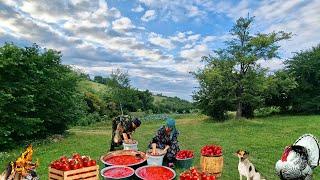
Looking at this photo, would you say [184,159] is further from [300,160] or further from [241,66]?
[241,66]

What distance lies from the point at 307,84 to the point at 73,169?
1546 inches

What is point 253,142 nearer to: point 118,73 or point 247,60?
point 247,60

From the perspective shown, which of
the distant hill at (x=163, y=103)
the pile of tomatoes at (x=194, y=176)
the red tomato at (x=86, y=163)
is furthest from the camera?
the distant hill at (x=163, y=103)

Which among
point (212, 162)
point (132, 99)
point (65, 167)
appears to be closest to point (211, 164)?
point (212, 162)

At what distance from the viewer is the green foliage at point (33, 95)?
64.5 ft

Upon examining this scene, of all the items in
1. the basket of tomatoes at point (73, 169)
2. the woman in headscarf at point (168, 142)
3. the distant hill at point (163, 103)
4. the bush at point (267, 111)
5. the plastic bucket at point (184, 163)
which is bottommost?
the plastic bucket at point (184, 163)

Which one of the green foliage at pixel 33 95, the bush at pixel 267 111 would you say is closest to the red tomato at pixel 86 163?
the green foliage at pixel 33 95

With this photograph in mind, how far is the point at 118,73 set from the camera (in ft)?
167

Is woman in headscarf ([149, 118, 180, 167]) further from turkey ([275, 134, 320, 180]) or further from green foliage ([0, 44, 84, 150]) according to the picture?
green foliage ([0, 44, 84, 150])

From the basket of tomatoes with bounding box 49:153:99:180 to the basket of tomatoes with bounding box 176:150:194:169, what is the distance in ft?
12.6

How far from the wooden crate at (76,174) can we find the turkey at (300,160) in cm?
462

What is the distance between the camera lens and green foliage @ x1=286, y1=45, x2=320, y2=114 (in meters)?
43.1

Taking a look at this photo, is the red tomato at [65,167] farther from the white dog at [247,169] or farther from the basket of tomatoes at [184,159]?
the basket of tomatoes at [184,159]

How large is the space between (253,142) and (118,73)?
32.2 m
